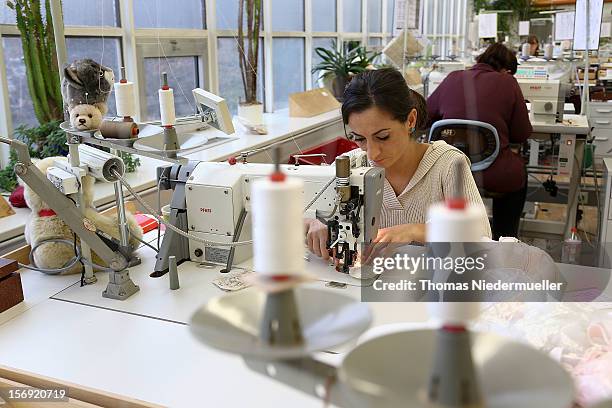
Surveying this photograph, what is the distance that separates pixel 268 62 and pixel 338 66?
0.73 m

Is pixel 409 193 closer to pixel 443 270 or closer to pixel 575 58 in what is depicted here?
pixel 443 270

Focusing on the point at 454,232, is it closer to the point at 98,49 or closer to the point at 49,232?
the point at 49,232

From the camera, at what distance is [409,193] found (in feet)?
5.73

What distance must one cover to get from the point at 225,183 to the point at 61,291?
50 cm

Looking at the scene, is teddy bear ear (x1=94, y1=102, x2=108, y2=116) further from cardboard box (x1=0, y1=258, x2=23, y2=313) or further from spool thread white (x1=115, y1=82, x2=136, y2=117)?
cardboard box (x1=0, y1=258, x2=23, y2=313)

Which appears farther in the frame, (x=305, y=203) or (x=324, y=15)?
(x=324, y=15)

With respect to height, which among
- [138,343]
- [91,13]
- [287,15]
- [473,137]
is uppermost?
[287,15]

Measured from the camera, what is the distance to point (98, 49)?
2.57m

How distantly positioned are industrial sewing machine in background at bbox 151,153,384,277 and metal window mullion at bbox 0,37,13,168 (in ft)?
2.65

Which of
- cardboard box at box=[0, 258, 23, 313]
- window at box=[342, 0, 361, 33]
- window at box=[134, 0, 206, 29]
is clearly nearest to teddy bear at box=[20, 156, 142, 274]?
cardboard box at box=[0, 258, 23, 313]

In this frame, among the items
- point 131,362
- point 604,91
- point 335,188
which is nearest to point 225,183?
point 335,188

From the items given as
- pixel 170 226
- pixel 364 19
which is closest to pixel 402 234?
pixel 170 226

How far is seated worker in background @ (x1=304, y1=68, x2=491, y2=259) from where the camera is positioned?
1.57 meters

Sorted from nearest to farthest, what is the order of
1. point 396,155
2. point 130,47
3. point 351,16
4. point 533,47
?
1. point 396,155
2. point 130,47
3. point 351,16
4. point 533,47
